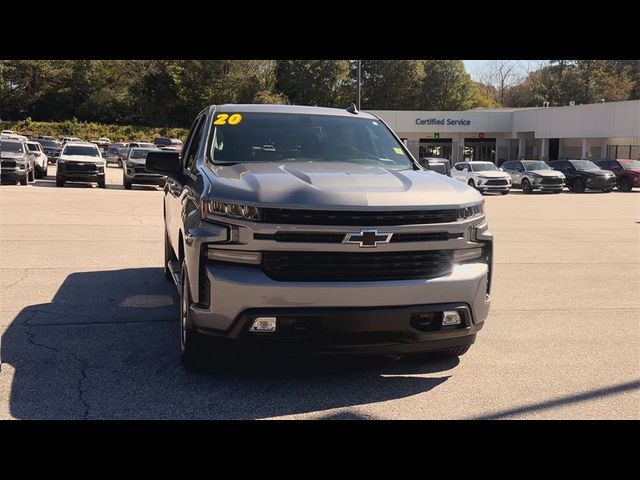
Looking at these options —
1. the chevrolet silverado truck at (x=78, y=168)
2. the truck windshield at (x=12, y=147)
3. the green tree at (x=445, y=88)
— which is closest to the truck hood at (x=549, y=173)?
the chevrolet silverado truck at (x=78, y=168)

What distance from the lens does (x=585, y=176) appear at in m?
33.5

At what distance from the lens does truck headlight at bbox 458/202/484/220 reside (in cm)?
458

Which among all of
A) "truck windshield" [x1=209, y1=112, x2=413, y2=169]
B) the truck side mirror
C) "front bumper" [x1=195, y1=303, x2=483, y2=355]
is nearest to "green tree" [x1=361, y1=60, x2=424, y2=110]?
"truck windshield" [x1=209, y1=112, x2=413, y2=169]

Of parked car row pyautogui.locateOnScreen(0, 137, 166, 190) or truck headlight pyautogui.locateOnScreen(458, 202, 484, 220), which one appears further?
parked car row pyautogui.locateOnScreen(0, 137, 166, 190)

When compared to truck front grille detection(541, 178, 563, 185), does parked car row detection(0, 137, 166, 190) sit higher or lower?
higher

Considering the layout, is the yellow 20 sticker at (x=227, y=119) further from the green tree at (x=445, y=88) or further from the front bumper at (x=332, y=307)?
the green tree at (x=445, y=88)

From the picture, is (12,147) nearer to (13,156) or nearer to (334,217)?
(13,156)

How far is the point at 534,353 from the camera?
219 inches

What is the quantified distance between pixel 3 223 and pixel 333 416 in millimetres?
11817

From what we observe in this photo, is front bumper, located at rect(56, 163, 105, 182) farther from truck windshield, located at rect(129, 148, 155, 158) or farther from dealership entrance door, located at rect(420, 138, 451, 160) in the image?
dealership entrance door, located at rect(420, 138, 451, 160)

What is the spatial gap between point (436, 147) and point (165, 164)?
199 feet

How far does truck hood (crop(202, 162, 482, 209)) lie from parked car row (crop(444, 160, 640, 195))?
27212 mm

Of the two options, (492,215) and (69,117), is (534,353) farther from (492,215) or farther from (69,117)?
(69,117)
